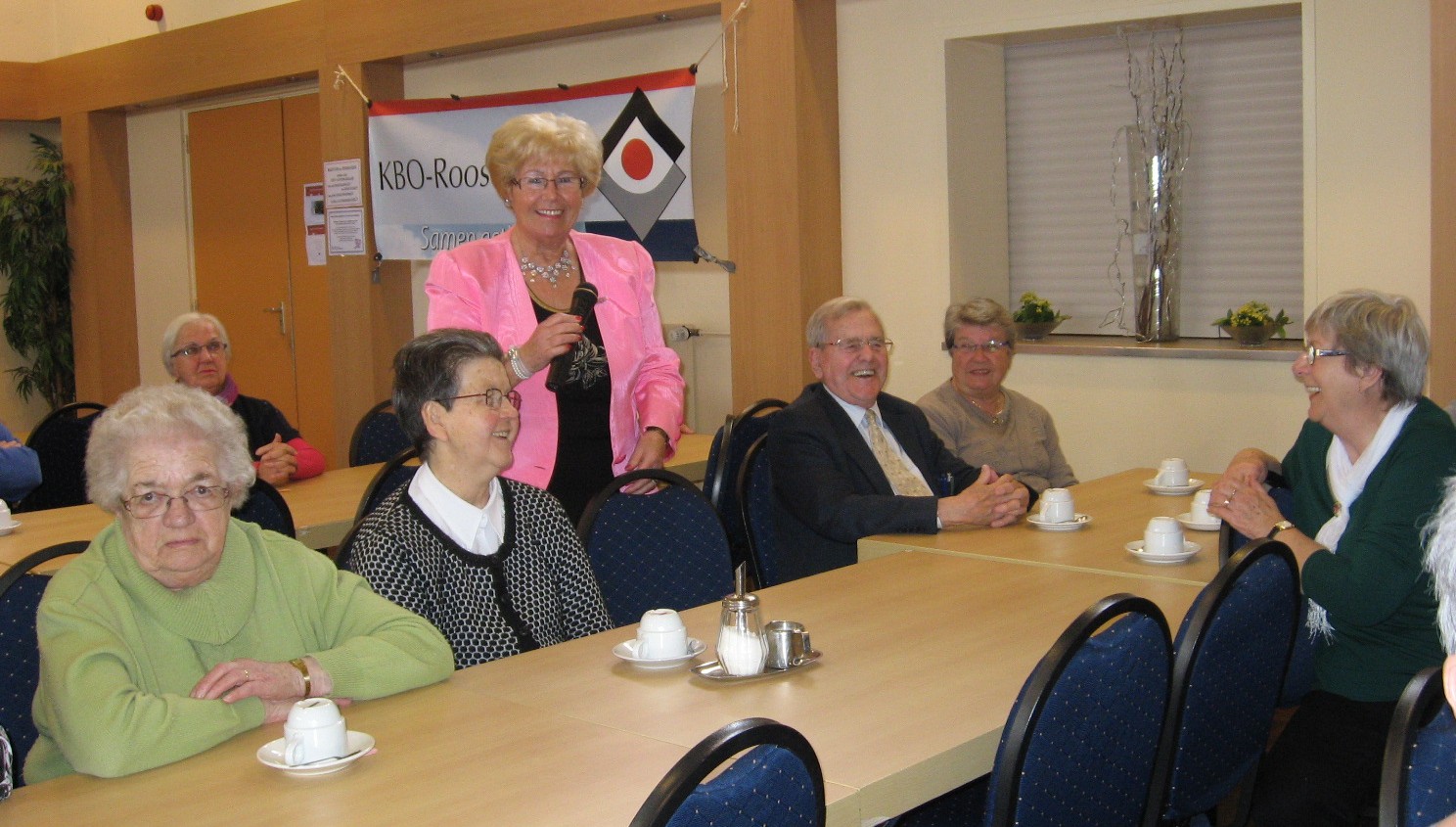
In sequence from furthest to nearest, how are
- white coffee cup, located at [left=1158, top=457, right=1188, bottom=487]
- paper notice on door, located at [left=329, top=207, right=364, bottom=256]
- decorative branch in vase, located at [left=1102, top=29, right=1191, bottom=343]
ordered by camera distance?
1. paper notice on door, located at [left=329, top=207, right=364, bottom=256]
2. decorative branch in vase, located at [left=1102, top=29, right=1191, bottom=343]
3. white coffee cup, located at [left=1158, top=457, right=1188, bottom=487]

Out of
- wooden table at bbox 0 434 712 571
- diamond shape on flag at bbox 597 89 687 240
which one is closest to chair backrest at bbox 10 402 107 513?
wooden table at bbox 0 434 712 571

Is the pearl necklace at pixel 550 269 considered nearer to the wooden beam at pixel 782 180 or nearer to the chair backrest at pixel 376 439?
the chair backrest at pixel 376 439

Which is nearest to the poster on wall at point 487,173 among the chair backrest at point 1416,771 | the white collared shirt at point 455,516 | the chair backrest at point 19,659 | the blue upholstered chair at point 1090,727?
the white collared shirt at point 455,516

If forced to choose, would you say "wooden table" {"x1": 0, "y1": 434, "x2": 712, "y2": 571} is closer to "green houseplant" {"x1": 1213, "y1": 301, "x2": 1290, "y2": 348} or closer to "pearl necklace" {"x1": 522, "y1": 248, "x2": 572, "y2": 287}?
"pearl necklace" {"x1": 522, "y1": 248, "x2": 572, "y2": 287}

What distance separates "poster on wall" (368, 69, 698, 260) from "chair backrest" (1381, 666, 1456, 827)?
4.83 metres

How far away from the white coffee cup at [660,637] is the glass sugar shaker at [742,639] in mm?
97

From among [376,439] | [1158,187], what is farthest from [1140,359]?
[376,439]

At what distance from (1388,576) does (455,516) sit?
1.72 meters

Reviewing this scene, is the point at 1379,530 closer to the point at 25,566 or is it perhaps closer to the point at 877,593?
the point at 877,593

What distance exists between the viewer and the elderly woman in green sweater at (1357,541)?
2531 millimetres

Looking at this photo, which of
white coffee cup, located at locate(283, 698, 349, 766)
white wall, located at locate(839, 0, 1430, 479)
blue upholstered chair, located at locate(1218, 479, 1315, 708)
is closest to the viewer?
white coffee cup, located at locate(283, 698, 349, 766)

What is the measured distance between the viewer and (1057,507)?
3.46 metres

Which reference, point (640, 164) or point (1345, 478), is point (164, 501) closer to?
point (1345, 478)

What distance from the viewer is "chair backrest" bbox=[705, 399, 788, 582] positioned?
13.3 ft
